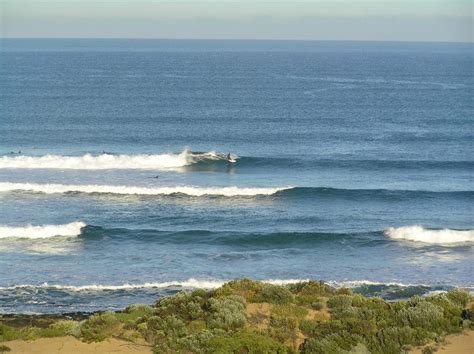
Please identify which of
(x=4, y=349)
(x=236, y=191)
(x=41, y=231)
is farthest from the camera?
(x=236, y=191)

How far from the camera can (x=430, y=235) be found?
4028cm

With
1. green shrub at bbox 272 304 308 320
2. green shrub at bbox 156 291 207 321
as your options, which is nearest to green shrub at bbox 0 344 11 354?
green shrub at bbox 156 291 207 321

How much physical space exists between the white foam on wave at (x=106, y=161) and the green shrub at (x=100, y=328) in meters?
37.5

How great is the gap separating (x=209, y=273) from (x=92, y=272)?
204 inches

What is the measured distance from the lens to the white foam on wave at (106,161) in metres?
57.0

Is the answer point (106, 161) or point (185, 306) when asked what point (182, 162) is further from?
point (185, 306)

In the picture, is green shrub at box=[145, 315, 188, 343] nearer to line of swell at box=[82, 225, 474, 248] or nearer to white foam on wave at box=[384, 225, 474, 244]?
line of swell at box=[82, 225, 474, 248]

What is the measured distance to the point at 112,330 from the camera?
63.7 ft

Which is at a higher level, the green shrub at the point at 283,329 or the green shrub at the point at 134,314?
the green shrub at the point at 283,329

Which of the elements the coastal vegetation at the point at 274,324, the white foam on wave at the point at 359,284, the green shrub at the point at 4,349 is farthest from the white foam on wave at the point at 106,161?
the green shrub at the point at 4,349

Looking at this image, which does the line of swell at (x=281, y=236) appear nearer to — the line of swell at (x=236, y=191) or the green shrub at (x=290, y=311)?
the line of swell at (x=236, y=191)

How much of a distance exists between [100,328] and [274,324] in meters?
4.44

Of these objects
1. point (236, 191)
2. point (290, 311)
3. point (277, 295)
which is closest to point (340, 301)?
point (290, 311)

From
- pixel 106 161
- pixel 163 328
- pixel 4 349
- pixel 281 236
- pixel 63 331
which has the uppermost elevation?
pixel 163 328
